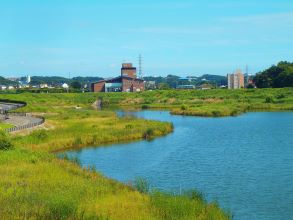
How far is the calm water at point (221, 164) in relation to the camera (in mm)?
29297

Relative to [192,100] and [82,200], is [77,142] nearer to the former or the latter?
[82,200]

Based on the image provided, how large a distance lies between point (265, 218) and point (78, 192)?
9.37m

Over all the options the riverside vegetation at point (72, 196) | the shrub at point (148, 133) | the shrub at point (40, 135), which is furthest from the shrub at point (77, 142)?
the riverside vegetation at point (72, 196)

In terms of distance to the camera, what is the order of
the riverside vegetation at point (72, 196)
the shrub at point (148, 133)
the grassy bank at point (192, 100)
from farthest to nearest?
the grassy bank at point (192, 100) < the shrub at point (148, 133) < the riverside vegetation at point (72, 196)

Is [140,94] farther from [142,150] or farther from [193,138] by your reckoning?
[142,150]

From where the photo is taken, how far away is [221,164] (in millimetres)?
42031

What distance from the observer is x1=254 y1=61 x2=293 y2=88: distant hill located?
15238 centimetres

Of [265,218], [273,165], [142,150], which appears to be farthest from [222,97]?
[265,218]

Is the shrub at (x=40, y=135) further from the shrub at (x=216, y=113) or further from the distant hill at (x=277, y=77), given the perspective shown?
the distant hill at (x=277, y=77)

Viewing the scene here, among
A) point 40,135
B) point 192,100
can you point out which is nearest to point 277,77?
point 192,100

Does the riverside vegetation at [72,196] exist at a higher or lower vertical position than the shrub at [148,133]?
higher

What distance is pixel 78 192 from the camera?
25172 mm

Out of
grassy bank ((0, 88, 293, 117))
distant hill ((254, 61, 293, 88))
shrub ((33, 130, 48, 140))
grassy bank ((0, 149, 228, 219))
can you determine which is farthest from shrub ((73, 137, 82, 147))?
distant hill ((254, 61, 293, 88))

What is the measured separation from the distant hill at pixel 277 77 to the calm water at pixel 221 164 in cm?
8516
